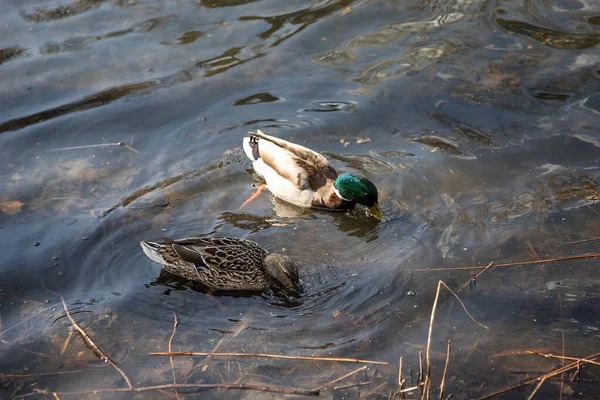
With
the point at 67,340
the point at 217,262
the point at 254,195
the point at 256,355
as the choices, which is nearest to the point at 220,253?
the point at 217,262

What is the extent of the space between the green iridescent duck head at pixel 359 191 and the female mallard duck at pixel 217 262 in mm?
1400

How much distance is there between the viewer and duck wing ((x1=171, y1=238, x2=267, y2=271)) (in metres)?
6.35

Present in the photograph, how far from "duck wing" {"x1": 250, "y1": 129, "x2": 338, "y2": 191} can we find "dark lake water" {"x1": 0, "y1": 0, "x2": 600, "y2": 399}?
13.2 inches

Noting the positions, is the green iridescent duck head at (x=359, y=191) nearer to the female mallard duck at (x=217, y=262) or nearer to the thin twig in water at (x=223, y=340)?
the female mallard duck at (x=217, y=262)

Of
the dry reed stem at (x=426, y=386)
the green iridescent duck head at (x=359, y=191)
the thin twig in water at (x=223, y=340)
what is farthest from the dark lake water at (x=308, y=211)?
the dry reed stem at (x=426, y=386)

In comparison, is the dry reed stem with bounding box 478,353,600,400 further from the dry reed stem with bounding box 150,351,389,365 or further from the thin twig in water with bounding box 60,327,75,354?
the thin twig in water with bounding box 60,327,75,354

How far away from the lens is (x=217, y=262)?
6.38 metres

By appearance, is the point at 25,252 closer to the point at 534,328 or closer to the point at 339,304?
the point at 339,304

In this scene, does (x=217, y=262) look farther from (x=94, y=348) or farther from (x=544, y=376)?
(x=544, y=376)

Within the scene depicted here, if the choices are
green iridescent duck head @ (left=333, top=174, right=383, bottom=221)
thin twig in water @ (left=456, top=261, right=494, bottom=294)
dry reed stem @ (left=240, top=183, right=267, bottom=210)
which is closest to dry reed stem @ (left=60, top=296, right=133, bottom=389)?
dry reed stem @ (left=240, top=183, right=267, bottom=210)

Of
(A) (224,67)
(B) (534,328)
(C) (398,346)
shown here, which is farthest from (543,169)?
(A) (224,67)

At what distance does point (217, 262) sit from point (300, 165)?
1924 millimetres

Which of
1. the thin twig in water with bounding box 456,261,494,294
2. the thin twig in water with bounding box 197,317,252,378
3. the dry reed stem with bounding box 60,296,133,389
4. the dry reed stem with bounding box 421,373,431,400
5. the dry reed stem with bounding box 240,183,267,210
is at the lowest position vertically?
the thin twig in water with bounding box 456,261,494,294

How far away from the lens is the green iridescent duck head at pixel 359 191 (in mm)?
7383
